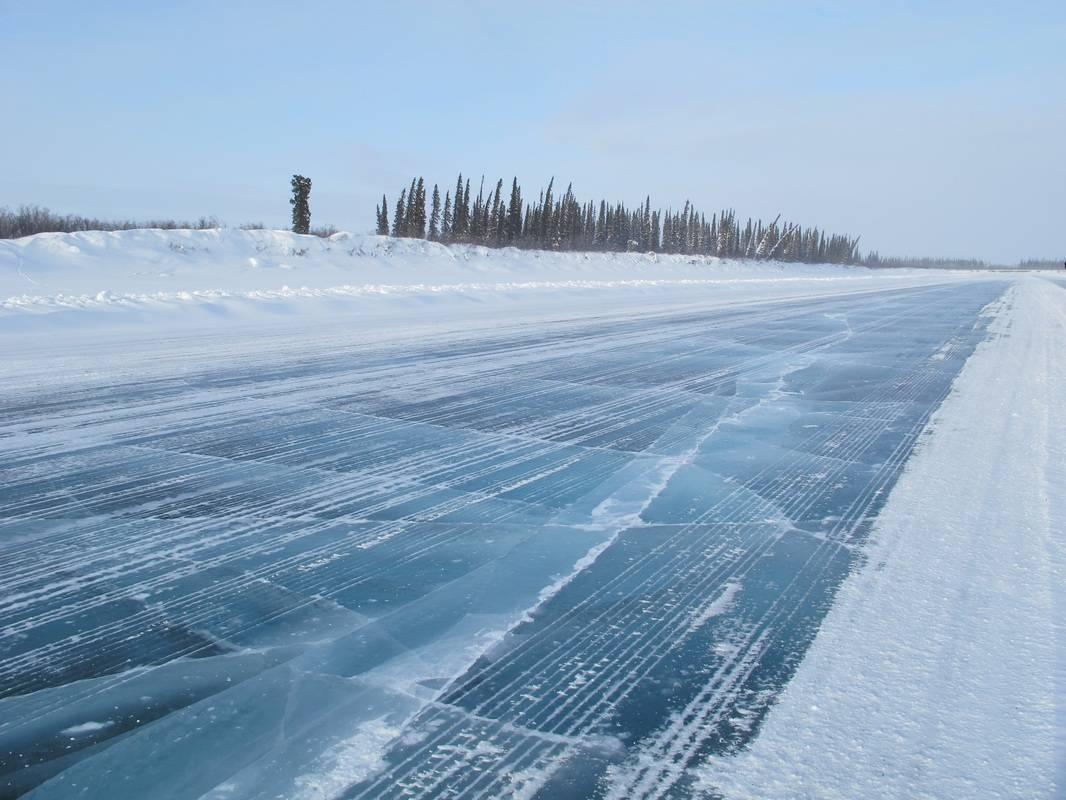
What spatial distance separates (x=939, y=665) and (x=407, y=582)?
191 cm

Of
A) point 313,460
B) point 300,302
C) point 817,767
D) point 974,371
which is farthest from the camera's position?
point 300,302

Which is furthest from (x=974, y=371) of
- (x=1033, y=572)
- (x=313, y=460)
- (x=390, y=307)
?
(x=390, y=307)

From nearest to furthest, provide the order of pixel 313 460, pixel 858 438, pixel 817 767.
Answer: pixel 817 767 < pixel 313 460 < pixel 858 438

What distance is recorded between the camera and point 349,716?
2205mm

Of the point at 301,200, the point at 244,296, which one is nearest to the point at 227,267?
the point at 244,296

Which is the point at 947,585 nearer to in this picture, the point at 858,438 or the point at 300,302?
the point at 858,438

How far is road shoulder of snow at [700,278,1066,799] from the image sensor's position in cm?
200

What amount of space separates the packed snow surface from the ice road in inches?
0.6

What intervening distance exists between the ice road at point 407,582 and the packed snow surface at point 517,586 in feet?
0.05

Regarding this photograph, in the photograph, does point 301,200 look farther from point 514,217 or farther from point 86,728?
point 86,728

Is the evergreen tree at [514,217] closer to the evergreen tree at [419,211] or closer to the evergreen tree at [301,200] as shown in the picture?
the evergreen tree at [419,211]

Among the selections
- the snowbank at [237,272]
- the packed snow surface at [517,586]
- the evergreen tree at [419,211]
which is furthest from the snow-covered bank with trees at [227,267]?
the evergreen tree at [419,211]

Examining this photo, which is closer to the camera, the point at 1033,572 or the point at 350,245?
the point at 1033,572

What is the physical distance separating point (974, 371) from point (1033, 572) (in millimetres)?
6430
